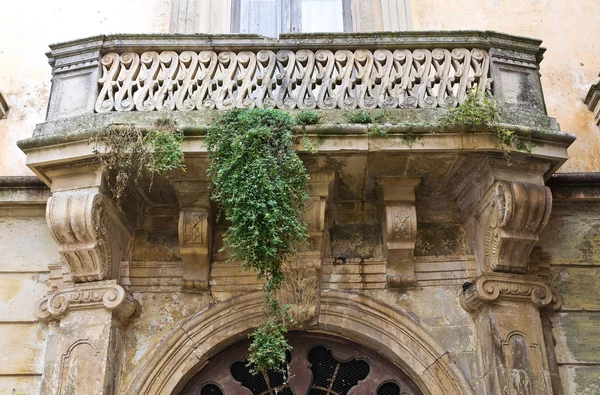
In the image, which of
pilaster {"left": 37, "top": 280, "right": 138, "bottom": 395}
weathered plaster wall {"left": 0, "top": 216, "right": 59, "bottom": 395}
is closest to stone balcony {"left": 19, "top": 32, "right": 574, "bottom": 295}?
pilaster {"left": 37, "top": 280, "right": 138, "bottom": 395}

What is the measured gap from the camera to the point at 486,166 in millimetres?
5539

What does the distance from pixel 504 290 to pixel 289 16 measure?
3.94 metres

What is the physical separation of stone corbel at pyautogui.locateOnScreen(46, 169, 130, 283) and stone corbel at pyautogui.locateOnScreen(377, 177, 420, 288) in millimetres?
2195

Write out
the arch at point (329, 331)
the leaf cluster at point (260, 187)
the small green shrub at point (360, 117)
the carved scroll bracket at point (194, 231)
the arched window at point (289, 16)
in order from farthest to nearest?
1. the arched window at point (289, 16)
2. the carved scroll bracket at point (194, 231)
3. the arch at point (329, 331)
4. the small green shrub at point (360, 117)
5. the leaf cluster at point (260, 187)

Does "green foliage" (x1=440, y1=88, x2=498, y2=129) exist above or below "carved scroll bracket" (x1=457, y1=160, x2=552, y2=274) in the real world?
above

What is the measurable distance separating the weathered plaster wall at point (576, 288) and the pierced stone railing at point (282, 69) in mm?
1158

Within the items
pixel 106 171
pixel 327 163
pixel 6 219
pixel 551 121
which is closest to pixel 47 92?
pixel 6 219

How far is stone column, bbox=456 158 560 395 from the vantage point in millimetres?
5320

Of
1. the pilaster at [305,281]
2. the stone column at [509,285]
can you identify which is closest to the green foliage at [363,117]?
the pilaster at [305,281]

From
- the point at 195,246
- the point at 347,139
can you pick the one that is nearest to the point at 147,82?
the point at 195,246

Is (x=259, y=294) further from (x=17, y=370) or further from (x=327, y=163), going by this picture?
(x=17, y=370)

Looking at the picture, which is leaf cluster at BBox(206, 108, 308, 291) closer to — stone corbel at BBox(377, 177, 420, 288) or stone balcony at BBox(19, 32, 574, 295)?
stone balcony at BBox(19, 32, 574, 295)

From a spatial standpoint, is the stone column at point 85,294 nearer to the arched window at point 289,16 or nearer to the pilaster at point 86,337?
the pilaster at point 86,337

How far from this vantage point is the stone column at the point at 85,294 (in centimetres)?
536
